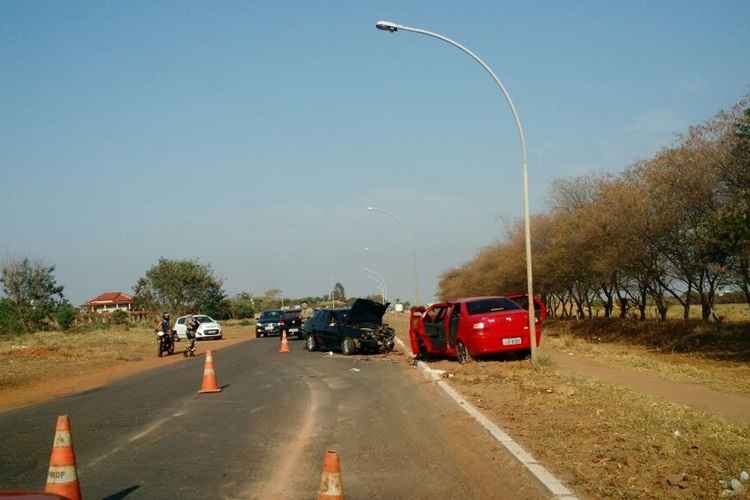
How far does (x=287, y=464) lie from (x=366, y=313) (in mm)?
→ 18994

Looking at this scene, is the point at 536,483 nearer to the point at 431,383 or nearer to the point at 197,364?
the point at 431,383

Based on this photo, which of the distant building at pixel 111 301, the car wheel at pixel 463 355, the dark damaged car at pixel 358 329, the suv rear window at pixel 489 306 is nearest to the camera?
the suv rear window at pixel 489 306

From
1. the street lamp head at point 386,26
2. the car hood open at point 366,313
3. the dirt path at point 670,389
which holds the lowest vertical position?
the dirt path at point 670,389

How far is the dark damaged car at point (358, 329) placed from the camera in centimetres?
2611

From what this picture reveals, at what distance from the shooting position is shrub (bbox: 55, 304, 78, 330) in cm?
6969

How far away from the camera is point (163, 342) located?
3012 cm

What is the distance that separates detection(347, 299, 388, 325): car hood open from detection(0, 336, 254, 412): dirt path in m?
6.56

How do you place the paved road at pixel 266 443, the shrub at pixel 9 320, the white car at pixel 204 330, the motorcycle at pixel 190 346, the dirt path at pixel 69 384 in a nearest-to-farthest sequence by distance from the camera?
the paved road at pixel 266 443 < the dirt path at pixel 69 384 < the motorcycle at pixel 190 346 < the white car at pixel 204 330 < the shrub at pixel 9 320

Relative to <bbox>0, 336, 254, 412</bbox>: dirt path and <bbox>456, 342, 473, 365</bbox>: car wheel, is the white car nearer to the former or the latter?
<bbox>0, 336, 254, 412</bbox>: dirt path

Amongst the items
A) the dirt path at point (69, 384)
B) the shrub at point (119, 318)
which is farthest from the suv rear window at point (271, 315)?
the shrub at point (119, 318)

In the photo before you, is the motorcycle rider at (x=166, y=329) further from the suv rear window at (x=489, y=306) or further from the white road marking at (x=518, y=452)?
the white road marking at (x=518, y=452)

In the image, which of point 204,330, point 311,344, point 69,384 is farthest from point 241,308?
point 69,384

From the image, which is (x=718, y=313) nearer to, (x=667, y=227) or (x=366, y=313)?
(x=667, y=227)

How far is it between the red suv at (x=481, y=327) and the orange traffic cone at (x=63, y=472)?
12.7m
